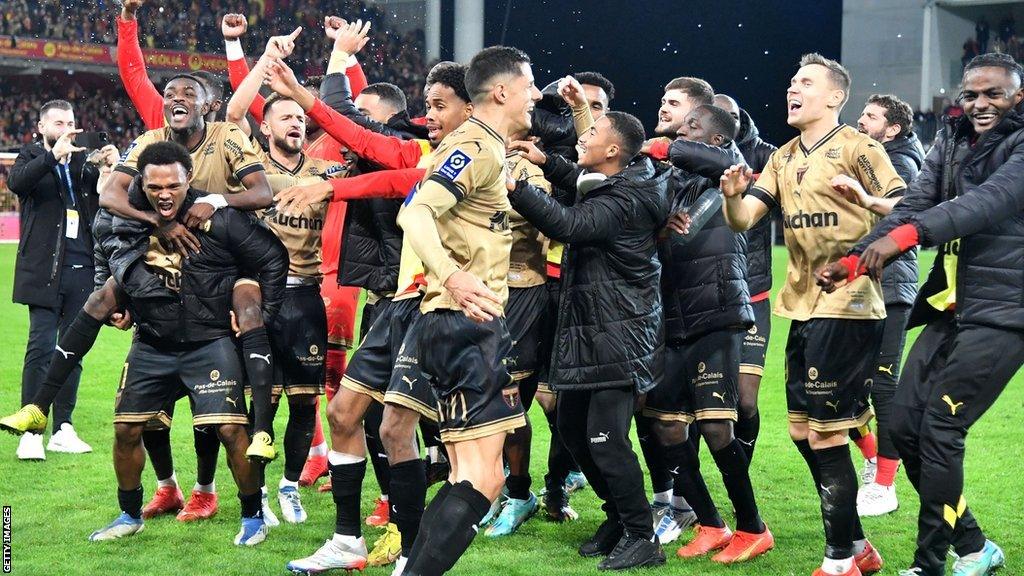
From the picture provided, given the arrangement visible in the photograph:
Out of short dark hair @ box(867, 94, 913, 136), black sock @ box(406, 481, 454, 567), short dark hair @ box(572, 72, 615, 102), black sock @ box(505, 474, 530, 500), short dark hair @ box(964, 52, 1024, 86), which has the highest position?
short dark hair @ box(572, 72, 615, 102)

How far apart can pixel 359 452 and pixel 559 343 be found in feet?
3.41

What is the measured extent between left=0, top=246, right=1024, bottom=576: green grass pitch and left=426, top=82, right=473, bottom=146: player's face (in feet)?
6.75

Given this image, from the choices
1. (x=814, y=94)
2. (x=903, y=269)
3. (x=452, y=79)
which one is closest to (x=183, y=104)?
(x=452, y=79)

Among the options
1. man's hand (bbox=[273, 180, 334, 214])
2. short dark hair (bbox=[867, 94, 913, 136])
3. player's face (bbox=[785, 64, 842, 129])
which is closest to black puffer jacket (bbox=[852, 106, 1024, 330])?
player's face (bbox=[785, 64, 842, 129])

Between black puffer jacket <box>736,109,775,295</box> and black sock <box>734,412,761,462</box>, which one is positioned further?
black puffer jacket <box>736,109,775,295</box>

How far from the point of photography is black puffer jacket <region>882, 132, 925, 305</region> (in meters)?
6.73

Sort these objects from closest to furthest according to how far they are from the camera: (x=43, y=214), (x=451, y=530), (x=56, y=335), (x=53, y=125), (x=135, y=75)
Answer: (x=451, y=530)
(x=135, y=75)
(x=53, y=125)
(x=56, y=335)
(x=43, y=214)

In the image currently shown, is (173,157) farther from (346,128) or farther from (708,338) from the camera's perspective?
(708,338)

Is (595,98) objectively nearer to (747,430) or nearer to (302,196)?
(747,430)

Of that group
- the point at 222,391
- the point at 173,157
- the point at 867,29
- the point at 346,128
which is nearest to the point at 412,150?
the point at 346,128

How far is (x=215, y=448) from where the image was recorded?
239 inches

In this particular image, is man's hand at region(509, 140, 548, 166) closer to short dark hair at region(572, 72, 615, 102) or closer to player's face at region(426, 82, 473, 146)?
player's face at region(426, 82, 473, 146)

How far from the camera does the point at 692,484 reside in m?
5.65

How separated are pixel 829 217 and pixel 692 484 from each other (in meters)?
1.46
